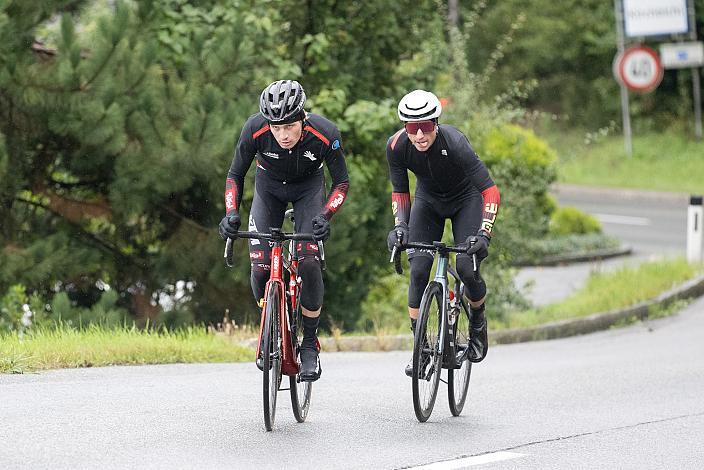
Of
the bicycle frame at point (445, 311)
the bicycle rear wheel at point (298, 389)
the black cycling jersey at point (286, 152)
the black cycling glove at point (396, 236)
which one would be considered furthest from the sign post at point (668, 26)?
the bicycle rear wheel at point (298, 389)

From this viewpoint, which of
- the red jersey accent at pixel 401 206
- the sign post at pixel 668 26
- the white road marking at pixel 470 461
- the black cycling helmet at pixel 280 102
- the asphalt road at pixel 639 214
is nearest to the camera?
the white road marking at pixel 470 461

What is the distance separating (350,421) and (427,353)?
59 centimetres

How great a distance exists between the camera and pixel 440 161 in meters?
8.43

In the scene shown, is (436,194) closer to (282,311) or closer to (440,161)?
(440,161)

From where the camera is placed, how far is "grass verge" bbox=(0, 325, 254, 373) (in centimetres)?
971

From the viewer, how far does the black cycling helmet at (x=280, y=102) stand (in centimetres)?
773

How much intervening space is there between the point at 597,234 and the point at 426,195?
15997 mm

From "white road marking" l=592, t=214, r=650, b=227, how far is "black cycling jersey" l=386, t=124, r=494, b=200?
1910 centimetres

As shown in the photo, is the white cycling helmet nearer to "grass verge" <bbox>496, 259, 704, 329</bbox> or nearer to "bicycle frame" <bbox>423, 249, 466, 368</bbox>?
"bicycle frame" <bbox>423, 249, 466, 368</bbox>

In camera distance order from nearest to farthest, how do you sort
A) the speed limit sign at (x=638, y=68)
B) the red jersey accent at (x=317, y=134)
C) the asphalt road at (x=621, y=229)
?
1. the red jersey accent at (x=317, y=134)
2. the asphalt road at (x=621, y=229)
3. the speed limit sign at (x=638, y=68)

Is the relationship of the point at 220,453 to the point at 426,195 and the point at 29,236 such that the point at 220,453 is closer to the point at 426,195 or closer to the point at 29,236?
the point at 426,195

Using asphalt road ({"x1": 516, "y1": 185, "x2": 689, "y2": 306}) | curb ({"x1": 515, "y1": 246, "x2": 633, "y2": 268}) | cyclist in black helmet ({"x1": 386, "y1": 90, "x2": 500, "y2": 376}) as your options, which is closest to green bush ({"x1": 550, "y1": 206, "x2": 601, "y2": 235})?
asphalt road ({"x1": 516, "y1": 185, "x2": 689, "y2": 306})

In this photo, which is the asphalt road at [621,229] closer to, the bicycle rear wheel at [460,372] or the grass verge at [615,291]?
the grass verge at [615,291]

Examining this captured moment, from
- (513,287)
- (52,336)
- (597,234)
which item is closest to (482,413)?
(52,336)
